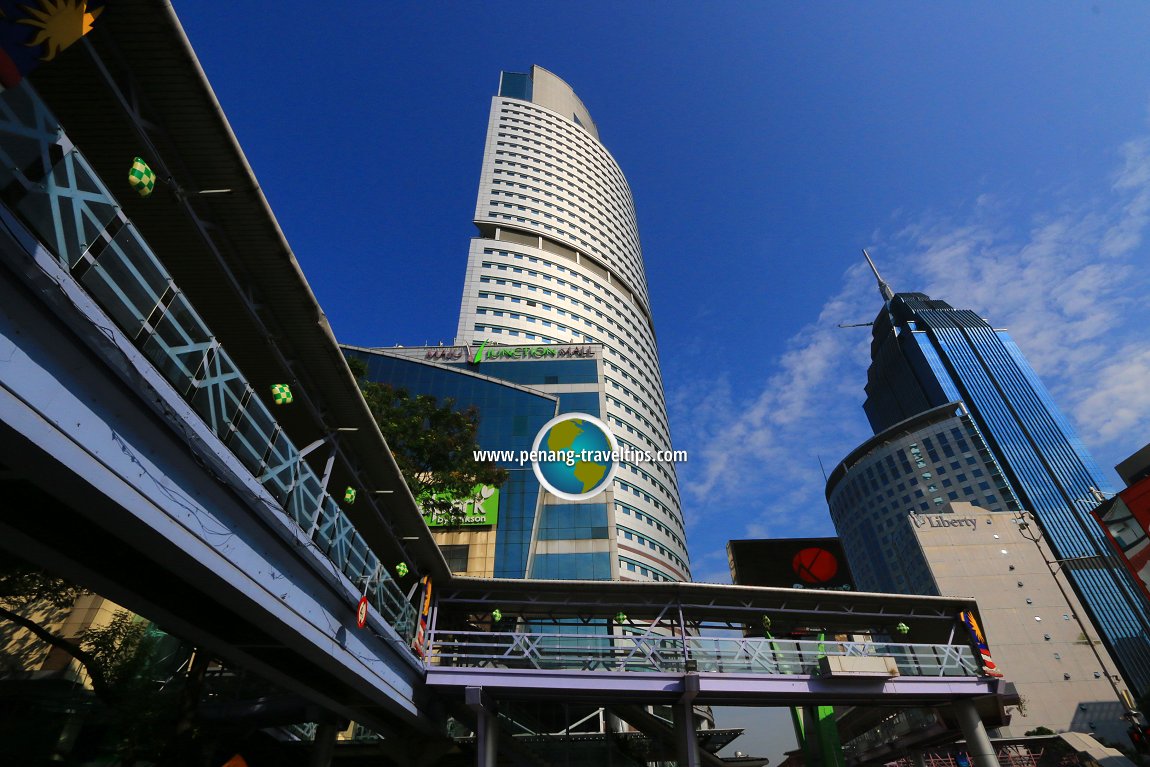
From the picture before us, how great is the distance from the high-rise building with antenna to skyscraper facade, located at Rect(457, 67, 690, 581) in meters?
66.1

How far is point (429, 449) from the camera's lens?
1014 inches

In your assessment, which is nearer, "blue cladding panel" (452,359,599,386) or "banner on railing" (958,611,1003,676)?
"banner on railing" (958,611,1003,676)

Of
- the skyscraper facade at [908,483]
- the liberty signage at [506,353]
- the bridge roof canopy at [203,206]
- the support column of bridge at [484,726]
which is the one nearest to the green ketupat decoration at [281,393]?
the bridge roof canopy at [203,206]

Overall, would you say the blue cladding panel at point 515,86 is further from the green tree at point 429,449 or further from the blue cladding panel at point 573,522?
the green tree at point 429,449

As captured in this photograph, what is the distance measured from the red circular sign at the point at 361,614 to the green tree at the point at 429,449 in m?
12.3

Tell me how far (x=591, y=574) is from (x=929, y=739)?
2660cm

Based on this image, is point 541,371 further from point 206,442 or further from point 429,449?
point 206,442

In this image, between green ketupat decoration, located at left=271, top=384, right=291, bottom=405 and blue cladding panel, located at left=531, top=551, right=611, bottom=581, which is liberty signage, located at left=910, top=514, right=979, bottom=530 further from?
green ketupat decoration, located at left=271, top=384, right=291, bottom=405

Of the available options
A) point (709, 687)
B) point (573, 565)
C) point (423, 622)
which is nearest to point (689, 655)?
point (709, 687)

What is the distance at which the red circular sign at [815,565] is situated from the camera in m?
29.5

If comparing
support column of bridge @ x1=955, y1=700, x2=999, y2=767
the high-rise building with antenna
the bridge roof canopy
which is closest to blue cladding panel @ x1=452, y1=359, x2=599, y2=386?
support column of bridge @ x1=955, y1=700, x2=999, y2=767

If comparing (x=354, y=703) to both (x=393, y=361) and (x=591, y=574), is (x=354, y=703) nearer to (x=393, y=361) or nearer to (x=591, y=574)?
(x=591, y=574)

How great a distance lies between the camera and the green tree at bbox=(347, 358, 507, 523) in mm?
25438

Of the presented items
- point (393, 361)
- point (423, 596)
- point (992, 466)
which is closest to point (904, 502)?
point (992, 466)
